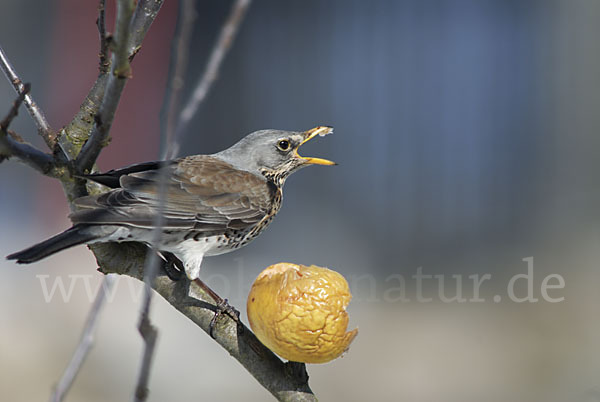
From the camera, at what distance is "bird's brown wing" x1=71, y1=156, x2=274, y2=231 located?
1466 millimetres

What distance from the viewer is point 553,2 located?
5.25m

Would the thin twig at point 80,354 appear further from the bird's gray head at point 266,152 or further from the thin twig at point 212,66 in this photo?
the bird's gray head at point 266,152

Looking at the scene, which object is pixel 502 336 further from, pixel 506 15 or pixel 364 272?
pixel 506 15

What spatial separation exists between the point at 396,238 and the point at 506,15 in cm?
189

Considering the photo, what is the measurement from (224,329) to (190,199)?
1.28ft

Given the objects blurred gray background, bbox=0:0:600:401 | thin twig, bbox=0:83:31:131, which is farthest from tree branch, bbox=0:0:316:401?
blurred gray background, bbox=0:0:600:401

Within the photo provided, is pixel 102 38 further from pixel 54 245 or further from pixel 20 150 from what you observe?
pixel 54 245

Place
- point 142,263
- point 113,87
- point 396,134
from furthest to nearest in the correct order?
point 396,134
point 142,263
point 113,87

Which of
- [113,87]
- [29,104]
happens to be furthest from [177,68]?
[29,104]

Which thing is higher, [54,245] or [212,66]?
[212,66]

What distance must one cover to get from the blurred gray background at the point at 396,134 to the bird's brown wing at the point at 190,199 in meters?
2.56

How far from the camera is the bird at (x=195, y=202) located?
142cm

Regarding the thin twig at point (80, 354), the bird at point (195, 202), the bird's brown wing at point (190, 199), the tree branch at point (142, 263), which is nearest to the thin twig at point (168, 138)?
the thin twig at point (80, 354)

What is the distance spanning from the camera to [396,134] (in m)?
5.09
